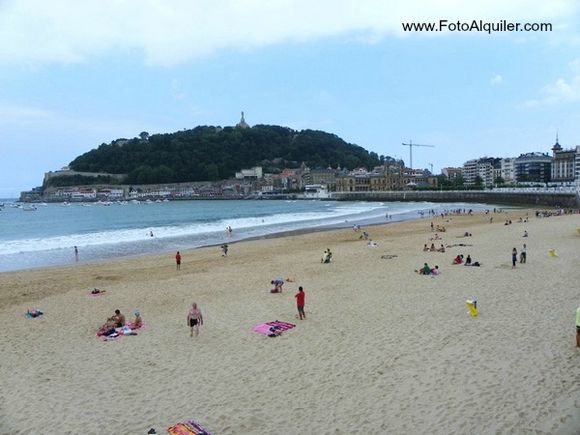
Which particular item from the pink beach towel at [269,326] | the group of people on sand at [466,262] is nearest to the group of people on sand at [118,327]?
the pink beach towel at [269,326]

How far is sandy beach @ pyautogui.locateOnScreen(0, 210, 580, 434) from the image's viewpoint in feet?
21.7

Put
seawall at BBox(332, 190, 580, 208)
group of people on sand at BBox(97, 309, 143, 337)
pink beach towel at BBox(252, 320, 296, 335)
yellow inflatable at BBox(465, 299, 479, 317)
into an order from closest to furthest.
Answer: pink beach towel at BBox(252, 320, 296, 335) < yellow inflatable at BBox(465, 299, 479, 317) < group of people on sand at BBox(97, 309, 143, 337) < seawall at BBox(332, 190, 580, 208)

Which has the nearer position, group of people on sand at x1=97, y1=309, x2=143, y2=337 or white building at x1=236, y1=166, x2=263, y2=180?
group of people on sand at x1=97, y1=309, x2=143, y2=337

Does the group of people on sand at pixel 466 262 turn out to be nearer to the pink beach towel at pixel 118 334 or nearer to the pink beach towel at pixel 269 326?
the pink beach towel at pixel 269 326

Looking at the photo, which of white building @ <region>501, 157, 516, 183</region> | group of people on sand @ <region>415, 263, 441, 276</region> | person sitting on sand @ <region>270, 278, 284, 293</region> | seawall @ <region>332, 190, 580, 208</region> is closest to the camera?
person sitting on sand @ <region>270, 278, 284, 293</region>

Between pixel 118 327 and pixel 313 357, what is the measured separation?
4.92m

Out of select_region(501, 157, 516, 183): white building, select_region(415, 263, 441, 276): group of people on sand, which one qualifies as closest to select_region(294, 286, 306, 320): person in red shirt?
select_region(415, 263, 441, 276): group of people on sand

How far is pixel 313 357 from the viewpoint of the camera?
880cm

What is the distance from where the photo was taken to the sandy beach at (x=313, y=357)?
6617mm

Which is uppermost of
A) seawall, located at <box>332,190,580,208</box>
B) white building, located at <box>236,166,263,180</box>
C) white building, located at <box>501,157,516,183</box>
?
white building, located at <box>236,166,263,180</box>

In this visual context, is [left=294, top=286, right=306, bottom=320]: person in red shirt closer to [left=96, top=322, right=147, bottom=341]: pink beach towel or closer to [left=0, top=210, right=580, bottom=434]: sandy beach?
[left=0, top=210, right=580, bottom=434]: sandy beach

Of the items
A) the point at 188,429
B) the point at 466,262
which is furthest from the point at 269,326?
the point at 466,262

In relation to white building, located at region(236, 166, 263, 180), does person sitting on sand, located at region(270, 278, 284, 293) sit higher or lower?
lower

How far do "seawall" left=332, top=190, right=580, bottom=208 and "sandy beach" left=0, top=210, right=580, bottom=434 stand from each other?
162ft
